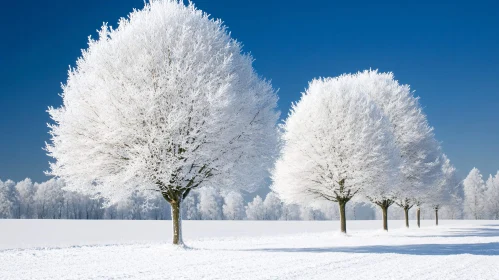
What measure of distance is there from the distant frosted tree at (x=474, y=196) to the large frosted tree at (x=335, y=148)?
363ft

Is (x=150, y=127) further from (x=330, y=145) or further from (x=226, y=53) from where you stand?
(x=330, y=145)

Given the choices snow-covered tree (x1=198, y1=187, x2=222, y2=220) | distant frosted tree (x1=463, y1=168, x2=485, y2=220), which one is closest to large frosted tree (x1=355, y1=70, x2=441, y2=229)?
distant frosted tree (x1=463, y1=168, x2=485, y2=220)

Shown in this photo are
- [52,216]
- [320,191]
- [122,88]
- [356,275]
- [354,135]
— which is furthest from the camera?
[52,216]

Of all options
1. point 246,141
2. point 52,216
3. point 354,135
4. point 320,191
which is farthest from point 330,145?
point 52,216

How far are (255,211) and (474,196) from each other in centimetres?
9045

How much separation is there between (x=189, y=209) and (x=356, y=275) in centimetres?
15728

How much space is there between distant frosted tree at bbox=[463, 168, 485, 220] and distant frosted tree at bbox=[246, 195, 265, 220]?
85.7 metres

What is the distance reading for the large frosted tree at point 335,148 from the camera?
1358 inches

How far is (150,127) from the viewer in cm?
2144

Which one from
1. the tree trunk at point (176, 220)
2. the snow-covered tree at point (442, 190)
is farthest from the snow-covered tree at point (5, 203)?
the tree trunk at point (176, 220)

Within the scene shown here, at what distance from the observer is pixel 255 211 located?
193 metres

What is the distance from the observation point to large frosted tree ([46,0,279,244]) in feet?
69.7

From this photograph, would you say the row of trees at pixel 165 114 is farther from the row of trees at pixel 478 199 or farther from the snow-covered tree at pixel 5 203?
the row of trees at pixel 478 199

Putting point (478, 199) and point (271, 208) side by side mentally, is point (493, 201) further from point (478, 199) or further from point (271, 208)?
point (271, 208)
